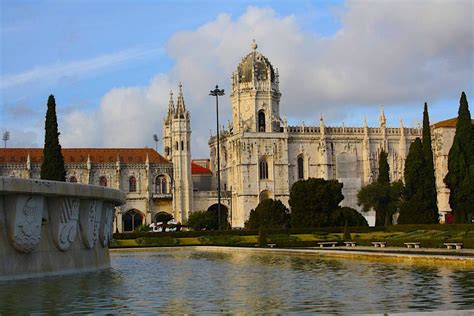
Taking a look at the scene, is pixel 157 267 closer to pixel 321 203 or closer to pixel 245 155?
pixel 321 203

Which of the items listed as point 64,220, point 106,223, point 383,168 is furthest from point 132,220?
point 64,220

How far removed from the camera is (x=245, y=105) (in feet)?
315

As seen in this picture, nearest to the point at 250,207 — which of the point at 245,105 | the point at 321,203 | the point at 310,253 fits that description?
the point at 245,105

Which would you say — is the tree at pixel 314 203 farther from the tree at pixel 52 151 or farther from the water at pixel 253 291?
the water at pixel 253 291

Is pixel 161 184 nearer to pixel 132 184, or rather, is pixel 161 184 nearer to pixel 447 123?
pixel 132 184

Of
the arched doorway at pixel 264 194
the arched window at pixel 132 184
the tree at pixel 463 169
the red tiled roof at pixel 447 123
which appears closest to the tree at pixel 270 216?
the tree at pixel 463 169

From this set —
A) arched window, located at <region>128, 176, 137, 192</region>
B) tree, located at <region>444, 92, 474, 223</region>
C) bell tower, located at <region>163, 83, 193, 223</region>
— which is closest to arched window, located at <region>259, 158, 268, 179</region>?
bell tower, located at <region>163, 83, 193, 223</region>

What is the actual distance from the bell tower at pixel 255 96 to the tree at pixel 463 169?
3851 cm

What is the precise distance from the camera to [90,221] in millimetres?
22656

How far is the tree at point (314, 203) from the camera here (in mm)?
64688

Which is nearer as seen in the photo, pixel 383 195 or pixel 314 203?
pixel 314 203

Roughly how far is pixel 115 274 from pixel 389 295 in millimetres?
9443

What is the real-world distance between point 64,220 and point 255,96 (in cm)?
7514

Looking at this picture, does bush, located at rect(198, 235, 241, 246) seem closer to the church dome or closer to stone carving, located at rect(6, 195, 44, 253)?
stone carving, located at rect(6, 195, 44, 253)
